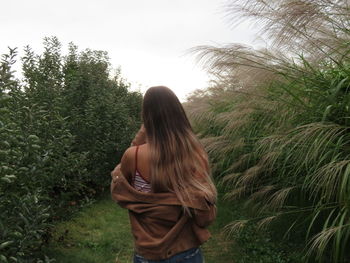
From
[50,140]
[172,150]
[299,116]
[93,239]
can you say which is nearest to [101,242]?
[93,239]

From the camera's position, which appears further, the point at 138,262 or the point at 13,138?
the point at 13,138

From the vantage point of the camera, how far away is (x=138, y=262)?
2.25 meters

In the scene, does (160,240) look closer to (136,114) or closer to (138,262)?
(138,262)

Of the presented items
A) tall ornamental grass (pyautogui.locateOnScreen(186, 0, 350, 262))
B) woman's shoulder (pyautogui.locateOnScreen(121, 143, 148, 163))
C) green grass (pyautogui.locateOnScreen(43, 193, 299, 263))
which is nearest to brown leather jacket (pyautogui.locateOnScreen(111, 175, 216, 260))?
woman's shoulder (pyautogui.locateOnScreen(121, 143, 148, 163))

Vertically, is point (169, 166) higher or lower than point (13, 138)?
lower

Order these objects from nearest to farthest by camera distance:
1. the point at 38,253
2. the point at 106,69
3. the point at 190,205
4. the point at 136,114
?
the point at 190,205 → the point at 38,253 → the point at 106,69 → the point at 136,114

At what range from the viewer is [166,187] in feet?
6.90

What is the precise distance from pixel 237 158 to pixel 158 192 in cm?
290

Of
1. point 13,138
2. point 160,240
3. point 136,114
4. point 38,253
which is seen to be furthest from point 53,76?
point 136,114

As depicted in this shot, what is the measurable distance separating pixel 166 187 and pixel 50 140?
2017mm

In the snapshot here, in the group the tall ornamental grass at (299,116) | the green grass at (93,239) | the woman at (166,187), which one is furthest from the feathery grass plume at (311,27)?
the green grass at (93,239)

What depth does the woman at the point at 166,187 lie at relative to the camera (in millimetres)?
2096

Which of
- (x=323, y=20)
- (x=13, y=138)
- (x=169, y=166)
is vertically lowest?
(x=169, y=166)

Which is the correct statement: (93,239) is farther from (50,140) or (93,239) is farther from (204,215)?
(204,215)
